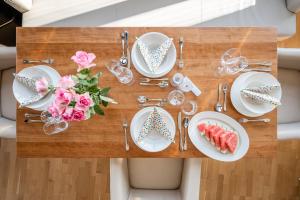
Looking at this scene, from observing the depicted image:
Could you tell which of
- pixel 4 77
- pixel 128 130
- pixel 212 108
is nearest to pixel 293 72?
pixel 212 108

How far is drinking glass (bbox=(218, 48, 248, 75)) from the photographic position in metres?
1.87

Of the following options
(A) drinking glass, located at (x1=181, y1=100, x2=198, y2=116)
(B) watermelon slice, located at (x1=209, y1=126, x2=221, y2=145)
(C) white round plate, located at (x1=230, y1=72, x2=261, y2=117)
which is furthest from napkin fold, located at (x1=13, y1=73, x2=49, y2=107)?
(C) white round plate, located at (x1=230, y1=72, x2=261, y2=117)

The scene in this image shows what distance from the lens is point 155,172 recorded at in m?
2.01

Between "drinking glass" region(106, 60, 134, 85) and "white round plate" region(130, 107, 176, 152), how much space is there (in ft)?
0.62

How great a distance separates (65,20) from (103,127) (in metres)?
0.89

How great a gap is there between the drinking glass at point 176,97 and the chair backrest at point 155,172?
0.37 m

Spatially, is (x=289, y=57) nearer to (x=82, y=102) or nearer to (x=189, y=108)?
(x=189, y=108)

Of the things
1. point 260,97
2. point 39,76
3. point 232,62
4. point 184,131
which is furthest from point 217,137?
point 39,76

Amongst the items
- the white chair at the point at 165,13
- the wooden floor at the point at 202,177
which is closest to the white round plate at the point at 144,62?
the white chair at the point at 165,13

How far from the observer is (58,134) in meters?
1.87

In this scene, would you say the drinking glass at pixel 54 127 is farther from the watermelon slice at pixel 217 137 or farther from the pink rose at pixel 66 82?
the watermelon slice at pixel 217 137

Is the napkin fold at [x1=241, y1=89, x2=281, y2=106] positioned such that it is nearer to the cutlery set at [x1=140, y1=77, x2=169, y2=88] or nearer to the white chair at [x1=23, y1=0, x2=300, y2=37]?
the cutlery set at [x1=140, y1=77, x2=169, y2=88]

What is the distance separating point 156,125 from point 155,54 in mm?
→ 387

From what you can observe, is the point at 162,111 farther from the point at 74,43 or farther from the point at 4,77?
the point at 4,77
